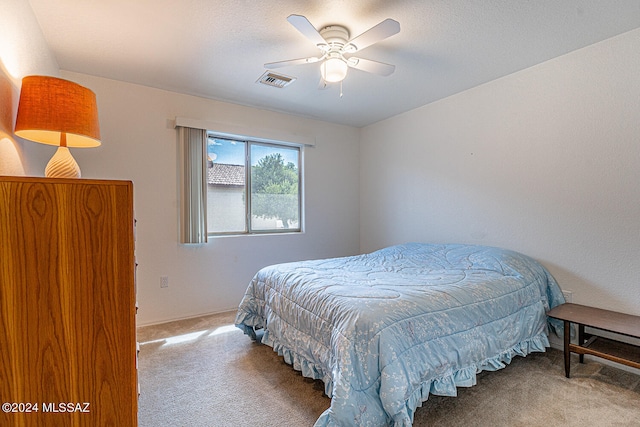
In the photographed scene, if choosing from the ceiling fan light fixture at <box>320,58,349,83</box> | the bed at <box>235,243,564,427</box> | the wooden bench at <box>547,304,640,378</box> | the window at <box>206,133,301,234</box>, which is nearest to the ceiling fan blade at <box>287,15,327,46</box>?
the ceiling fan light fixture at <box>320,58,349,83</box>

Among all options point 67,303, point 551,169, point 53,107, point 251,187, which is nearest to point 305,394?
point 67,303

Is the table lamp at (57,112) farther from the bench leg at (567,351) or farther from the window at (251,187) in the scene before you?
the bench leg at (567,351)

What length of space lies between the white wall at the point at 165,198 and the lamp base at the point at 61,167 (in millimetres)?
1553

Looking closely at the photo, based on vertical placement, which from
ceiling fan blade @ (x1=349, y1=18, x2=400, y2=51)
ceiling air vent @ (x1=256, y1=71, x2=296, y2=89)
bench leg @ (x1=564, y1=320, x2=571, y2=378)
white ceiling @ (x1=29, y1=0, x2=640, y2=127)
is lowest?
bench leg @ (x1=564, y1=320, x2=571, y2=378)

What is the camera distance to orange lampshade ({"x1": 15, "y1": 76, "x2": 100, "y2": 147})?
138 cm

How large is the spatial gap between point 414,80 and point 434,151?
902mm

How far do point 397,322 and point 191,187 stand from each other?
2.57 metres

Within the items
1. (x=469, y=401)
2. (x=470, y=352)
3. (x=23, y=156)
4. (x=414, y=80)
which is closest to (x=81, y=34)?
(x=23, y=156)

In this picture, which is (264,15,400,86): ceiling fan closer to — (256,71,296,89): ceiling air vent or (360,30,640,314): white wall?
(256,71,296,89): ceiling air vent

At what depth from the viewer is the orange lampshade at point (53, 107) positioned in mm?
1382

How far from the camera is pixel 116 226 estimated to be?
3.36 feet

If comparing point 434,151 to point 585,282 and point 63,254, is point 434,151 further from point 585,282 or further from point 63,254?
point 63,254

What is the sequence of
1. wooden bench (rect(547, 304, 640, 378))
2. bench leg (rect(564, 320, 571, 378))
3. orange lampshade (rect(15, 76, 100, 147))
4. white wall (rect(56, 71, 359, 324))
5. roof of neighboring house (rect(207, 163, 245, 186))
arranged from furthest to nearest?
1. roof of neighboring house (rect(207, 163, 245, 186))
2. white wall (rect(56, 71, 359, 324))
3. bench leg (rect(564, 320, 571, 378))
4. wooden bench (rect(547, 304, 640, 378))
5. orange lampshade (rect(15, 76, 100, 147))

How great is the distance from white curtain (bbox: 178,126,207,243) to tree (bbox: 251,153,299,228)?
70 cm
